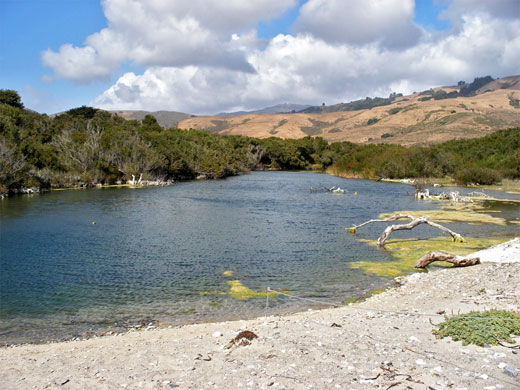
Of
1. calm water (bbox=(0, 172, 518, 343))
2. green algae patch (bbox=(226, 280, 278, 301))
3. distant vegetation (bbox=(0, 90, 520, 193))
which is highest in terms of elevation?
distant vegetation (bbox=(0, 90, 520, 193))

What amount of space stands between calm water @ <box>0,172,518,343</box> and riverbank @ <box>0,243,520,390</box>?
2.03 m

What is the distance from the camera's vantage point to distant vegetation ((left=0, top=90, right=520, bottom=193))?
5338cm

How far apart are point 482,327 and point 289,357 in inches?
163

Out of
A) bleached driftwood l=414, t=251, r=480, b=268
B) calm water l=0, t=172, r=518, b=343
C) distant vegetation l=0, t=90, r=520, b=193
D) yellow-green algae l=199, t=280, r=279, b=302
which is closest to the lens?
calm water l=0, t=172, r=518, b=343

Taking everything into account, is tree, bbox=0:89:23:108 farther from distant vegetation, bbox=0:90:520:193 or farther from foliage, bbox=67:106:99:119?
foliage, bbox=67:106:99:119

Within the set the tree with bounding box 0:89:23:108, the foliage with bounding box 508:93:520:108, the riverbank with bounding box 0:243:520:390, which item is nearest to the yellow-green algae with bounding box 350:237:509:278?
the riverbank with bounding box 0:243:520:390

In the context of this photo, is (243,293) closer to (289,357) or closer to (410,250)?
(289,357)

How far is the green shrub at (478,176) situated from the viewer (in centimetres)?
5959

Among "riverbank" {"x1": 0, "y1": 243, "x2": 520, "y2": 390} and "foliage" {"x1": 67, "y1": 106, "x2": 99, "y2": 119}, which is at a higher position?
"foliage" {"x1": 67, "y1": 106, "x2": 99, "y2": 119}

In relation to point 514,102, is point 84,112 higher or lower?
lower

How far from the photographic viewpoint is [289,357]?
8367 mm

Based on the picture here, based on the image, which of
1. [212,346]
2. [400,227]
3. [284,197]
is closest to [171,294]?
[212,346]

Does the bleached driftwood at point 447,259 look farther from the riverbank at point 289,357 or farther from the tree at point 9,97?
the tree at point 9,97

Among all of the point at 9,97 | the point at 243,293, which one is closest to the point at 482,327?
the point at 243,293
